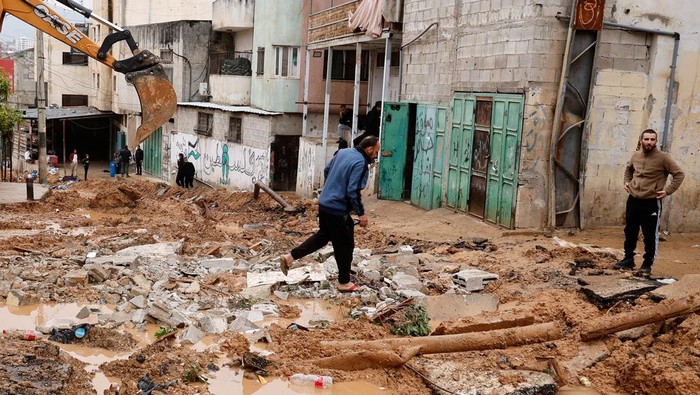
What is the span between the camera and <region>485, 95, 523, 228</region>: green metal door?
1227 centimetres

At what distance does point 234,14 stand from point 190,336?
78.8 feet

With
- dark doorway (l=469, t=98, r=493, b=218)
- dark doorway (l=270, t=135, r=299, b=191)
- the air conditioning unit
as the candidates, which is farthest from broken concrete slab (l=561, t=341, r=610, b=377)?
the air conditioning unit

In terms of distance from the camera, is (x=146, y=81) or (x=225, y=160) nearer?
(x=146, y=81)

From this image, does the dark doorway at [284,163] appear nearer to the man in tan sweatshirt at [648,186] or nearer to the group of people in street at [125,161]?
the group of people in street at [125,161]

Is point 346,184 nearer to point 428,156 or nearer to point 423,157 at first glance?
point 428,156

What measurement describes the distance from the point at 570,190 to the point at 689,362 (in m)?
6.69

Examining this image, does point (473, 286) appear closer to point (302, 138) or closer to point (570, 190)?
point (570, 190)

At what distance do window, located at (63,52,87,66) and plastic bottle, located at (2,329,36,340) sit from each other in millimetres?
45576

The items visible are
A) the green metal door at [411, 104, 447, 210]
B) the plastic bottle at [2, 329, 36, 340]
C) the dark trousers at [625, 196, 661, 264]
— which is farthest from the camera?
the green metal door at [411, 104, 447, 210]

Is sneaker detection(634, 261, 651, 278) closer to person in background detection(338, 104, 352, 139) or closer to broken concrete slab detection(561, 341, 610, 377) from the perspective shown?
→ broken concrete slab detection(561, 341, 610, 377)

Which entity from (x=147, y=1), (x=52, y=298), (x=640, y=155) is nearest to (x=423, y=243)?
(x=640, y=155)

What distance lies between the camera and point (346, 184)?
7.91 m

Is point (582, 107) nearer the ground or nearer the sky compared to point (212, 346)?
nearer the sky

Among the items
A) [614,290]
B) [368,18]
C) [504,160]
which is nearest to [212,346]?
[614,290]
